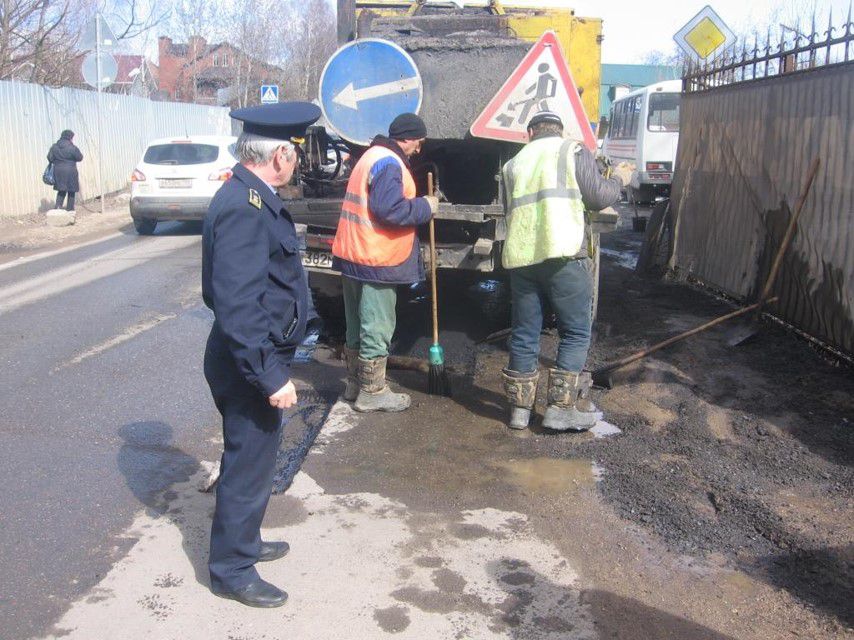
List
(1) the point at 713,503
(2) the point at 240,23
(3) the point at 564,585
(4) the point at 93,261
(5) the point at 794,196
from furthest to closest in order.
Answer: (2) the point at 240,23, (4) the point at 93,261, (5) the point at 794,196, (1) the point at 713,503, (3) the point at 564,585

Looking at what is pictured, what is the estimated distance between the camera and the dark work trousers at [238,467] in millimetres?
3229

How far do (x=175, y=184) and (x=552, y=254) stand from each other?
11.5m

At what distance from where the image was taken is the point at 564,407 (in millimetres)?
5156

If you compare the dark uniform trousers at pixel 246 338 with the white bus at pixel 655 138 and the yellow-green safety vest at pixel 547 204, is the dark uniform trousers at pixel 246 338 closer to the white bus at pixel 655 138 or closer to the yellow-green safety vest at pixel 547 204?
the yellow-green safety vest at pixel 547 204

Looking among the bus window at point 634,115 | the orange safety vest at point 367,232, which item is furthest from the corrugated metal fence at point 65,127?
the orange safety vest at point 367,232

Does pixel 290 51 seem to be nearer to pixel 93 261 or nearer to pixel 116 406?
pixel 93 261

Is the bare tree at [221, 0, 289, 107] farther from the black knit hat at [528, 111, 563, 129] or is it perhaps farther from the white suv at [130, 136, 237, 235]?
the black knit hat at [528, 111, 563, 129]

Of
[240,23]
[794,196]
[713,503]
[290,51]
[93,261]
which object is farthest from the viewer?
[290,51]

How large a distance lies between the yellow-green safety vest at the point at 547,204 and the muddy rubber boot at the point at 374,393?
1.16 meters

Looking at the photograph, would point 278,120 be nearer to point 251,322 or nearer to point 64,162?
point 251,322

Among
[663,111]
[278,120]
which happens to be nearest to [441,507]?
[278,120]

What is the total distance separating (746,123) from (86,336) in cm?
632

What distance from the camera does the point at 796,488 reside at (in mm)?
4355

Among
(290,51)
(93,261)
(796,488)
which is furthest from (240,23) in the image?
(796,488)
